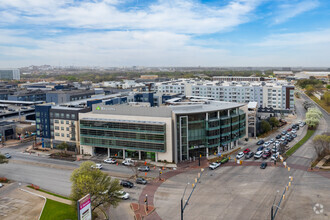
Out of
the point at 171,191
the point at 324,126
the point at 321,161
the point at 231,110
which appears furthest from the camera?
the point at 324,126

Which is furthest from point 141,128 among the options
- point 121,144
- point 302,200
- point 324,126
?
point 324,126

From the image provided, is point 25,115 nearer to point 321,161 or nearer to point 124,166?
point 124,166

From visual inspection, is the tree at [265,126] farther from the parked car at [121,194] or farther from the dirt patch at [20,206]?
the dirt patch at [20,206]

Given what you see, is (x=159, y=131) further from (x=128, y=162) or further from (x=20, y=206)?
(x=20, y=206)

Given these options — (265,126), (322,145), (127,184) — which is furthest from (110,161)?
(265,126)

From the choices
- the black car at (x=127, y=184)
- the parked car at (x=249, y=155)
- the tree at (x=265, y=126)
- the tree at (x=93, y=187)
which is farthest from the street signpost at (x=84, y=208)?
the tree at (x=265, y=126)
